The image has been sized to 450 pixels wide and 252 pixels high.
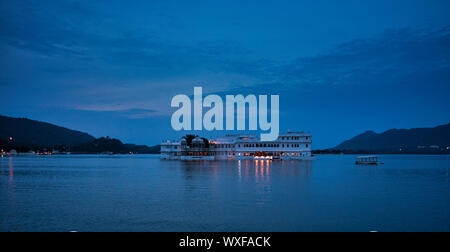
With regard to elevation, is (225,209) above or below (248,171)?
below

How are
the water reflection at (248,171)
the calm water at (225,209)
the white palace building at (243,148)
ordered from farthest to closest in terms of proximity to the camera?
the white palace building at (243,148)
the water reflection at (248,171)
the calm water at (225,209)

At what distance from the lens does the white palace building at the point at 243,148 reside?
9875 centimetres

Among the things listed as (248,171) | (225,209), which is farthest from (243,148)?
(225,209)

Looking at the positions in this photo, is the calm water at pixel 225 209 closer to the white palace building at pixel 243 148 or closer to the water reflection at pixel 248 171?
the water reflection at pixel 248 171

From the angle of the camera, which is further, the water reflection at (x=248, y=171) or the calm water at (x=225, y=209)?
the water reflection at (x=248, y=171)

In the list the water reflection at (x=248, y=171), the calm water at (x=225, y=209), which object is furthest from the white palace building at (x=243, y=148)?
the calm water at (x=225, y=209)

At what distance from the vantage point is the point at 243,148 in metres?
104

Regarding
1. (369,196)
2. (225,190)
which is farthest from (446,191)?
(225,190)

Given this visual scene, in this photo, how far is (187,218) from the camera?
1784 cm

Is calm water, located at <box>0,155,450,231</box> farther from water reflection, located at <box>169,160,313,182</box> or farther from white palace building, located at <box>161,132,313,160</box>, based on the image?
white palace building, located at <box>161,132,313,160</box>

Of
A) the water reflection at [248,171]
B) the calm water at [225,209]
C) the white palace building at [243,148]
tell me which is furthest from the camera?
the white palace building at [243,148]

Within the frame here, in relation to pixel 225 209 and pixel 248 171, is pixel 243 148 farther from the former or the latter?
pixel 225 209

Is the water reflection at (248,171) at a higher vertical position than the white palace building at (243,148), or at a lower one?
lower

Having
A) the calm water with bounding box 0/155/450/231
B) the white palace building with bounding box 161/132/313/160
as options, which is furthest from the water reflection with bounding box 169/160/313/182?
the white palace building with bounding box 161/132/313/160
